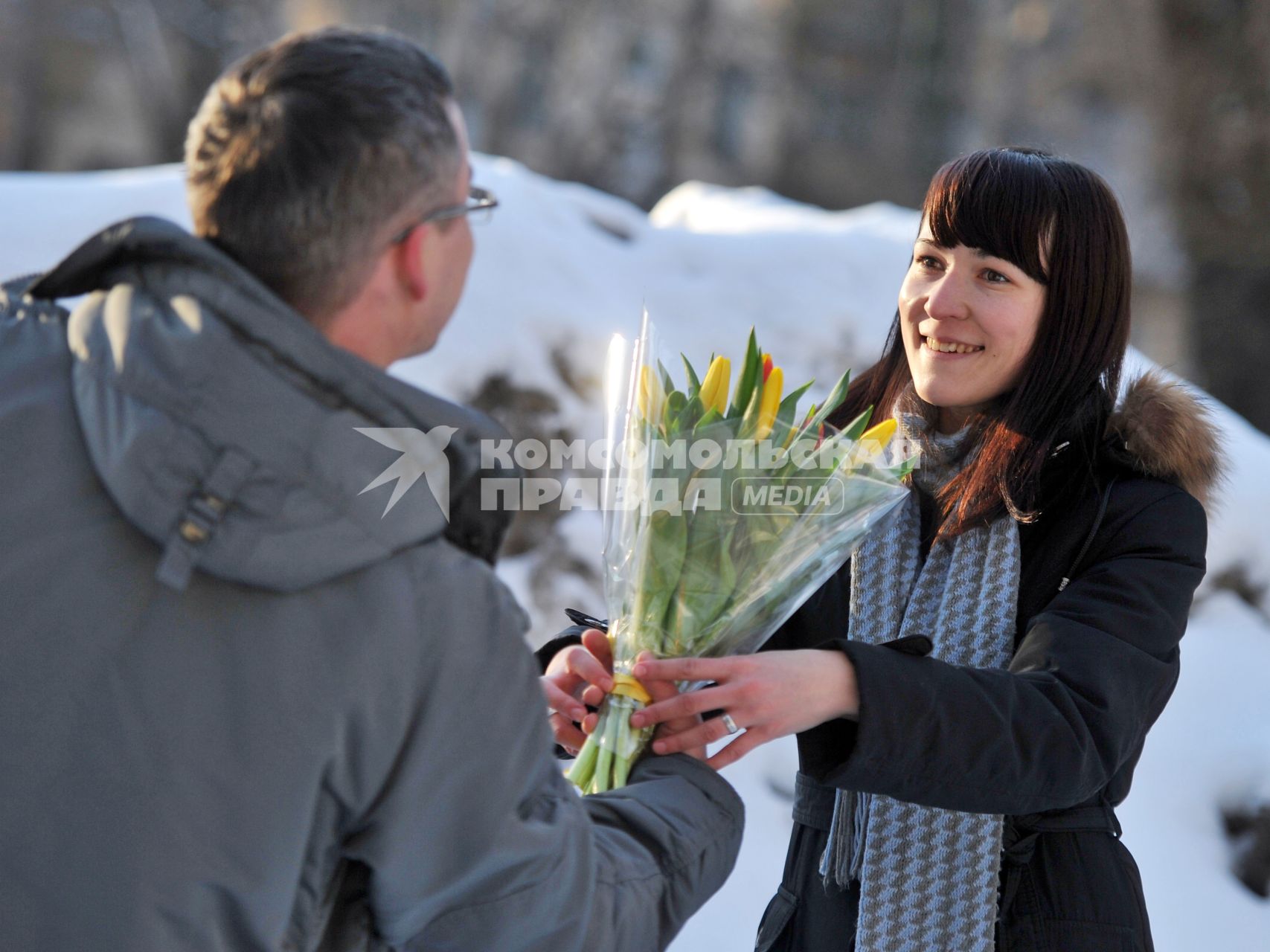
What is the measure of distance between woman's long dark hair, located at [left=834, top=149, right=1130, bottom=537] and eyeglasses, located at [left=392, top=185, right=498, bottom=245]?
0.79m

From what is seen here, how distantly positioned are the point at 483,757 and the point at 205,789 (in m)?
0.24

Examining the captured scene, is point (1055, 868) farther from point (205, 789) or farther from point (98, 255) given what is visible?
point (98, 255)

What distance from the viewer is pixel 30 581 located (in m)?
1.03

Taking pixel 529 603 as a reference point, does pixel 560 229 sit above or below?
above

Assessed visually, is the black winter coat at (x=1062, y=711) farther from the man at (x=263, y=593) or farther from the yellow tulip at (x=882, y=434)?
the man at (x=263, y=593)

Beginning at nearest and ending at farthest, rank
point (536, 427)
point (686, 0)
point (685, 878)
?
point (685, 878), point (536, 427), point (686, 0)

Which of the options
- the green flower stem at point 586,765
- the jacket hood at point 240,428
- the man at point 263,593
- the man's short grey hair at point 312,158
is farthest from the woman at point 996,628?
the man's short grey hair at point 312,158

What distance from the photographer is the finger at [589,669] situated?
5.08 ft

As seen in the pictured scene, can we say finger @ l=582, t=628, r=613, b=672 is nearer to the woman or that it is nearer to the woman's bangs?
the woman

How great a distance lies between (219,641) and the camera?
1005mm

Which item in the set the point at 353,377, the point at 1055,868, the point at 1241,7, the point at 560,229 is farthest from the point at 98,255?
the point at 1241,7

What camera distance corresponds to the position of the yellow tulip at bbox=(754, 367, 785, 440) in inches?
60.4

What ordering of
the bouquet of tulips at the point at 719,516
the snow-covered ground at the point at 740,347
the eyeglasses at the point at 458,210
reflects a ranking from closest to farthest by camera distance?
the eyeglasses at the point at 458,210 → the bouquet of tulips at the point at 719,516 → the snow-covered ground at the point at 740,347

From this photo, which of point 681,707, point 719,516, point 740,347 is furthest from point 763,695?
point 740,347
